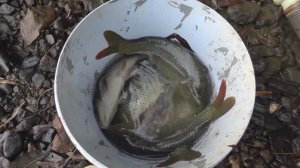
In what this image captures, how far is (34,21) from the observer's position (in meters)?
1.57

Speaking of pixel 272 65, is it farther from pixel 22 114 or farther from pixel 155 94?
pixel 22 114

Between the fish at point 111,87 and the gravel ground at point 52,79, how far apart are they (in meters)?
0.20

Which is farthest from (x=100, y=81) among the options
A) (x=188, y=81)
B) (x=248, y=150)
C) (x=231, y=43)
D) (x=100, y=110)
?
(x=248, y=150)

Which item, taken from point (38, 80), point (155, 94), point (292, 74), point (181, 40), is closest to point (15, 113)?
point (38, 80)

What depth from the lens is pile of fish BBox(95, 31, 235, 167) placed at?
52.4 inches

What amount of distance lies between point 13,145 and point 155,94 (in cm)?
47

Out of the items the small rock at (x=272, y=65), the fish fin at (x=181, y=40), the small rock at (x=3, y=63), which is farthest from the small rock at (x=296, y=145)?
the small rock at (x=3, y=63)

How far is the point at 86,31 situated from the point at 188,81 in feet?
1.12

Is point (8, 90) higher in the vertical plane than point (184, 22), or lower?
lower

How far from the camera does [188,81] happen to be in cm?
140

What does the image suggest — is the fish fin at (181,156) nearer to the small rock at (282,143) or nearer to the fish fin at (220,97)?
the fish fin at (220,97)

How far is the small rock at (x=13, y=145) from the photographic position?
4.76ft

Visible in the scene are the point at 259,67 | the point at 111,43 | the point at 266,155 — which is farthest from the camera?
the point at 259,67

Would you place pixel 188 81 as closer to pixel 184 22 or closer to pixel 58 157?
pixel 184 22
